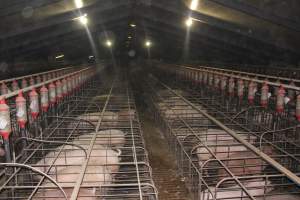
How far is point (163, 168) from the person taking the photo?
23.9 ft

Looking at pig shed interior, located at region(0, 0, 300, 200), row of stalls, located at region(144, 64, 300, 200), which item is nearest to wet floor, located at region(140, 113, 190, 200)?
pig shed interior, located at region(0, 0, 300, 200)

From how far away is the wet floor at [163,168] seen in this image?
6051 millimetres

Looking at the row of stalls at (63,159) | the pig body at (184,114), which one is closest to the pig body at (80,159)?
the row of stalls at (63,159)

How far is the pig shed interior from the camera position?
457cm

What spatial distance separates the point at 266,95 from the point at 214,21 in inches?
477

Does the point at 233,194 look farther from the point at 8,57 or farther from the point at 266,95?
the point at 8,57

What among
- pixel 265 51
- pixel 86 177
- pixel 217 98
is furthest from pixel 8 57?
pixel 86 177

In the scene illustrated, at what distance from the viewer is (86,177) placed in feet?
15.2

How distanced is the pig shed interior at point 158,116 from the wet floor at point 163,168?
3cm

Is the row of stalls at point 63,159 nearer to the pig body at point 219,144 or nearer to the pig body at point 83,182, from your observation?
the pig body at point 83,182

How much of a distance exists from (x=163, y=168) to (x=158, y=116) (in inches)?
140

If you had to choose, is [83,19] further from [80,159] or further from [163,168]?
[80,159]

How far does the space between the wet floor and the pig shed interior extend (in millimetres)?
29

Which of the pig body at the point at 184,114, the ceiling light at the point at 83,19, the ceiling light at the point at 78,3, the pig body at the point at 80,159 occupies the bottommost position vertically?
the pig body at the point at 80,159
